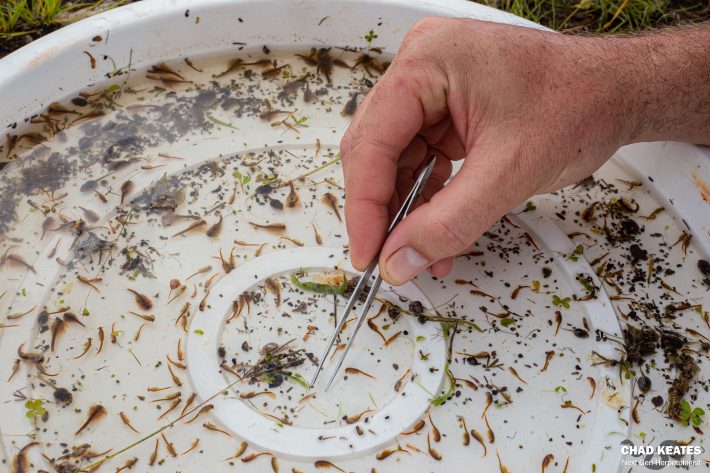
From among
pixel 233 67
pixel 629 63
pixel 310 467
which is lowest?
pixel 310 467

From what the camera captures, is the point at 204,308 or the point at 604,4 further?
the point at 604,4

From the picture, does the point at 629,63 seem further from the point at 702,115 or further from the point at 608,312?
the point at 608,312

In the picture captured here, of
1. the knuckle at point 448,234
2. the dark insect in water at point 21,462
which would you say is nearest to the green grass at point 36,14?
the dark insect in water at point 21,462

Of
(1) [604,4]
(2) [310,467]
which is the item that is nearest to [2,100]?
(2) [310,467]

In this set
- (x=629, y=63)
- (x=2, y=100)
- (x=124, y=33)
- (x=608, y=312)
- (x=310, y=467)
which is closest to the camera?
(x=310, y=467)

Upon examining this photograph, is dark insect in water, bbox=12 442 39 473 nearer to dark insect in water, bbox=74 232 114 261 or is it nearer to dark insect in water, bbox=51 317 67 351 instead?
dark insect in water, bbox=51 317 67 351

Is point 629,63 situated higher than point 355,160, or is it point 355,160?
point 629,63
